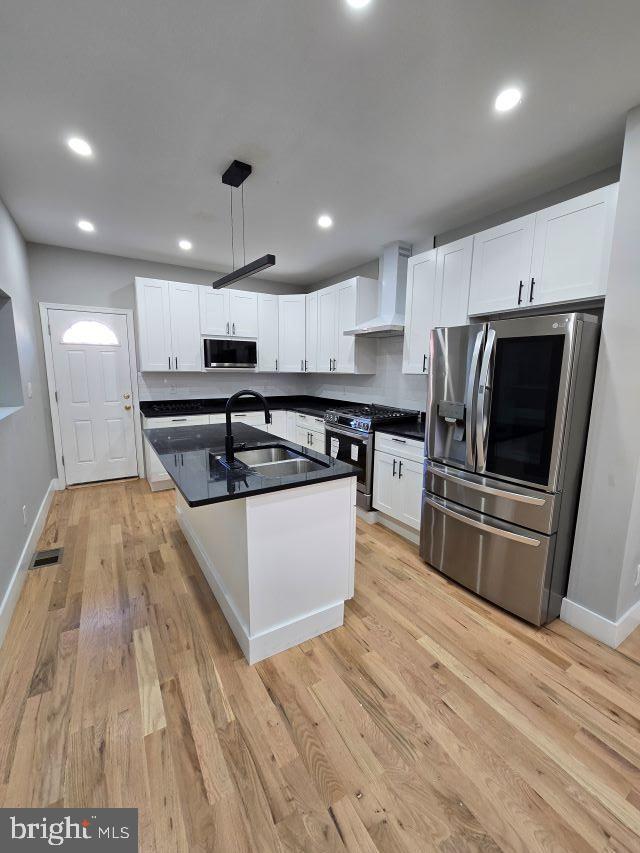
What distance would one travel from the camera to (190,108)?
5.77ft

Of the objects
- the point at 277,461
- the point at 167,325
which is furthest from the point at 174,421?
the point at 277,461

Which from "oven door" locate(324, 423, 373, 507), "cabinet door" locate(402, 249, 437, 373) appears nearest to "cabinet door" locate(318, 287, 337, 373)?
"oven door" locate(324, 423, 373, 507)

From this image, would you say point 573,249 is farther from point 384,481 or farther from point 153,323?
point 153,323

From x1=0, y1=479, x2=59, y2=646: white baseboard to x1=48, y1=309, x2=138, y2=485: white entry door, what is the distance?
778 millimetres

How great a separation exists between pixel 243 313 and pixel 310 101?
314 cm

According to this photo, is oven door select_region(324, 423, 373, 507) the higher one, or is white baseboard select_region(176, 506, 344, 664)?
oven door select_region(324, 423, 373, 507)

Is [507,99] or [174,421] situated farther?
[174,421]

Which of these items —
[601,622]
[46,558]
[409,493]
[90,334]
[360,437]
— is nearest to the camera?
[601,622]

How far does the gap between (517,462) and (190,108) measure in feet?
8.43

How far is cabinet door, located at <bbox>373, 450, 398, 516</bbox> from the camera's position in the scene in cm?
312

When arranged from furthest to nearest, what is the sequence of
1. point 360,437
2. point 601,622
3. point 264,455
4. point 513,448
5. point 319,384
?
point 319,384 < point 360,437 < point 264,455 < point 513,448 < point 601,622

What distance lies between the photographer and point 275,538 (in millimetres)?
1720

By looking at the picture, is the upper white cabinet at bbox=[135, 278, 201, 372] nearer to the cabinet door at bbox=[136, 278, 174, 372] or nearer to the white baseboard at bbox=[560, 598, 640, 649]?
the cabinet door at bbox=[136, 278, 174, 372]

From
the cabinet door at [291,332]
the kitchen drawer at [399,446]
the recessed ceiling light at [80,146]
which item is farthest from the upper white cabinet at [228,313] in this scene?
the kitchen drawer at [399,446]
